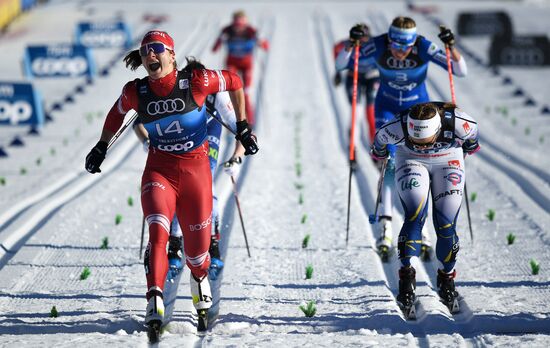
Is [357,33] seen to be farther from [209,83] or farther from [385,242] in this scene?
[209,83]

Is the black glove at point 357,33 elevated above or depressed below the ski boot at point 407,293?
above

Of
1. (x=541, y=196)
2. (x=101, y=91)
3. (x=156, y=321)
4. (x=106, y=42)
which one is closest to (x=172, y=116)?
(x=156, y=321)

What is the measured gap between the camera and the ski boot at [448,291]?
6023mm

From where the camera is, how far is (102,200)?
970cm

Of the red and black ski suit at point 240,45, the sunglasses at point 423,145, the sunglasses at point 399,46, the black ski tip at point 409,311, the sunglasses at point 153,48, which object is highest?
the sunglasses at point 153,48

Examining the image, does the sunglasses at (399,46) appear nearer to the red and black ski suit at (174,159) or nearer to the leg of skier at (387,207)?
the leg of skier at (387,207)

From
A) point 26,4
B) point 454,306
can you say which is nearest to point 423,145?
point 454,306

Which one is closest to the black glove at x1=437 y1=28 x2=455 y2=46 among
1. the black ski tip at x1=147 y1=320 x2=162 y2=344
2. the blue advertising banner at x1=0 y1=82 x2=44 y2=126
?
the black ski tip at x1=147 y1=320 x2=162 y2=344

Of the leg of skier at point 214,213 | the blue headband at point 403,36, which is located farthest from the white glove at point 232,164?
the blue headband at point 403,36

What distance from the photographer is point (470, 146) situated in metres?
6.46

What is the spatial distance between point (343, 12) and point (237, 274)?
80.2ft

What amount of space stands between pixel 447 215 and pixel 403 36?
91.4 inches

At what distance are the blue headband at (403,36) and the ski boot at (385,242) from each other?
5.99 ft

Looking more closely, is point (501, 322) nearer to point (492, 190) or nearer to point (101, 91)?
point (492, 190)
